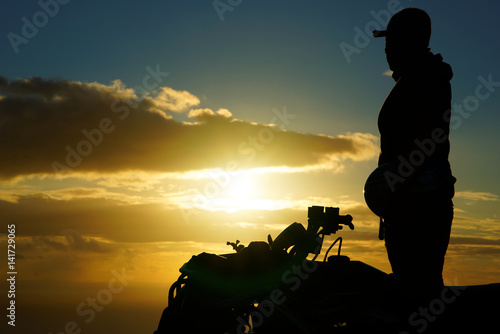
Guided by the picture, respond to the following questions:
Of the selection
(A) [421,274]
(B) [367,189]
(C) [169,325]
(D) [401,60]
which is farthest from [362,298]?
(D) [401,60]

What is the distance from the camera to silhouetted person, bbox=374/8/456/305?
557 centimetres

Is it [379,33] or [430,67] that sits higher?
[379,33]

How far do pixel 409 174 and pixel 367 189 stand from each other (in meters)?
0.55

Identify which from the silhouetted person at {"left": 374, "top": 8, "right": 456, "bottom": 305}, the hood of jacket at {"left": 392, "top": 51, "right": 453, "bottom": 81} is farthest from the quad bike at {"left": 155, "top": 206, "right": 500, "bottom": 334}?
the hood of jacket at {"left": 392, "top": 51, "right": 453, "bottom": 81}

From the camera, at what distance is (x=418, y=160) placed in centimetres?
560

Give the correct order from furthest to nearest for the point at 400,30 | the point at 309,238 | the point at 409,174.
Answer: the point at 309,238
the point at 400,30
the point at 409,174

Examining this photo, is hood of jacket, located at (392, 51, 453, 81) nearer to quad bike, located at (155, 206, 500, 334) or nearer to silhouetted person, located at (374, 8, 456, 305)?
silhouetted person, located at (374, 8, 456, 305)

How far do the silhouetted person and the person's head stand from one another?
1 cm

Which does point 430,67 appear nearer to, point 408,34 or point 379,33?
point 408,34

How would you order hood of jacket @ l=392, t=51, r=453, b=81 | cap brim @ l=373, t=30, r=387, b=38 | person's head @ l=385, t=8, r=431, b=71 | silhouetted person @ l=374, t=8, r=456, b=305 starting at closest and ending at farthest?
silhouetted person @ l=374, t=8, r=456, b=305 → hood of jacket @ l=392, t=51, r=453, b=81 → person's head @ l=385, t=8, r=431, b=71 → cap brim @ l=373, t=30, r=387, b=38

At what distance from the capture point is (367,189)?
5848 mm

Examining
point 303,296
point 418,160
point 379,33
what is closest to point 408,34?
point 379,33

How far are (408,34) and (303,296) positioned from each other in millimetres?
3736

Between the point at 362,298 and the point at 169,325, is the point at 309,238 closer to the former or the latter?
the point at 362,298
